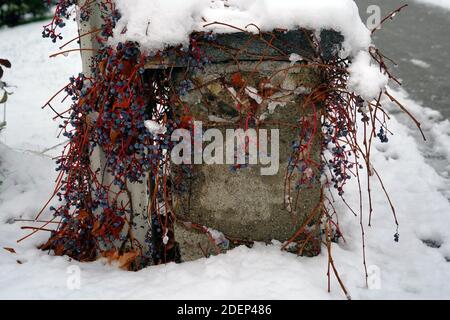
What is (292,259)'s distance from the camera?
1977 mm

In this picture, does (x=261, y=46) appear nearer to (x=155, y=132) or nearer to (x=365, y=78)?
(x=365, y=78)

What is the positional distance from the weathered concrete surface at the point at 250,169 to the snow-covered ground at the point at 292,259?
126 millimetres

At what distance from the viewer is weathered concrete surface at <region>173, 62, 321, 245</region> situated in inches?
75.0

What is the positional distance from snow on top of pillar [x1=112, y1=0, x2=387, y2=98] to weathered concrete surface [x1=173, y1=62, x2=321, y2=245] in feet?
0.53

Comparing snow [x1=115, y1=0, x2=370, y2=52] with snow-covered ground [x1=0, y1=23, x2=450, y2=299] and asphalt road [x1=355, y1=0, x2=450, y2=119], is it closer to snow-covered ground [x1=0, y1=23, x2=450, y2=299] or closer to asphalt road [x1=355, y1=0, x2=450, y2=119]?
snow-covered ground [x1=0, y1=23, x2=450, y2=299]

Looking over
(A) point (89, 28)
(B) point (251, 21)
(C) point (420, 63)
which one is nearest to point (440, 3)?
(C) point (420, 63)

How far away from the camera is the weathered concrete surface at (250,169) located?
1906 mm

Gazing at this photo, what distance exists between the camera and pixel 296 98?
1.94 m

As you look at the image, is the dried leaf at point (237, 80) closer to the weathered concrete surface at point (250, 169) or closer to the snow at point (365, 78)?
the weathered concrete surface at point (250, 169)

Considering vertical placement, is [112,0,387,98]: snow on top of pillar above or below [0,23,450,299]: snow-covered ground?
above

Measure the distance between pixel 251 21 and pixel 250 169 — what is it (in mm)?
574

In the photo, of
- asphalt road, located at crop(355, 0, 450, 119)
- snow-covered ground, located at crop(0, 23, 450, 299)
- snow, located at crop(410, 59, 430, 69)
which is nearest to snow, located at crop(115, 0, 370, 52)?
snow-covered ground, located at crop(0, 23, 450, 299)

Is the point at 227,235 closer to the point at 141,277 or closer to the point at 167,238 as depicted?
the point at 167,238
